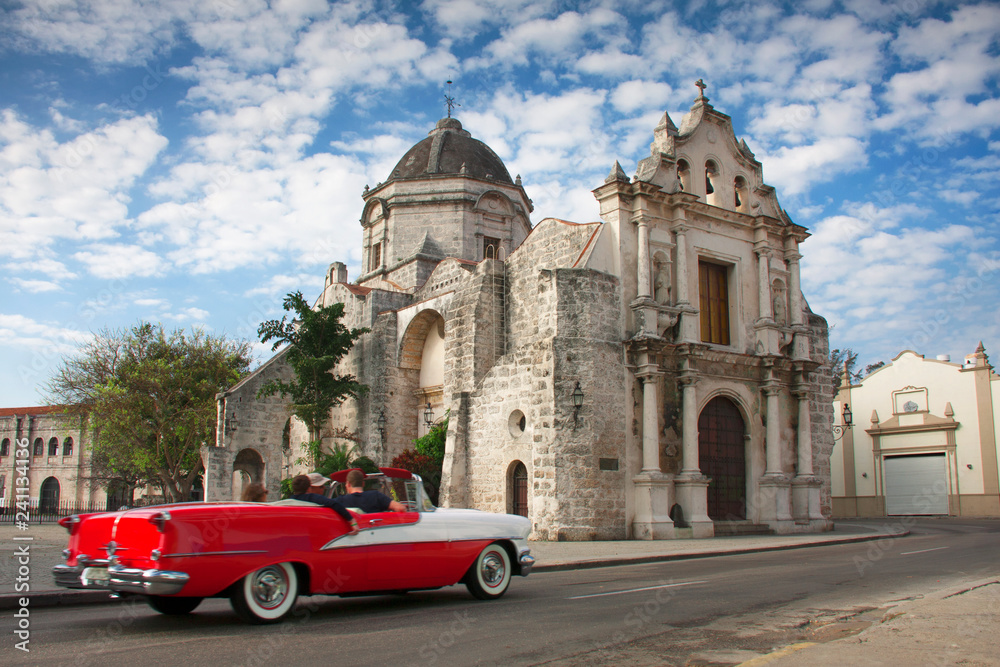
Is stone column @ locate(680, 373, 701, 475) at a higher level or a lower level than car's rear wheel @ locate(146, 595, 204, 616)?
higher

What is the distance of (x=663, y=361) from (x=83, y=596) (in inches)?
558

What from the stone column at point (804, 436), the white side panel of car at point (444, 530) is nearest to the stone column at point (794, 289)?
the stone column at point (804, 436)

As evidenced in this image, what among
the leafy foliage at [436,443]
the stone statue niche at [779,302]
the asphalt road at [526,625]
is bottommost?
the asphalt road at [526,625]

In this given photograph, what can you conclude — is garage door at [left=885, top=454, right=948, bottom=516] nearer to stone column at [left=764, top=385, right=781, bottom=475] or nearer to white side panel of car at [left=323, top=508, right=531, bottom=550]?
stone column at [left=764, top=385, right=781, bottom=475]

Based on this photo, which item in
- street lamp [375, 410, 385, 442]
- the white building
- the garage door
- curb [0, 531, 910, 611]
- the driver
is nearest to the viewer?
the driver

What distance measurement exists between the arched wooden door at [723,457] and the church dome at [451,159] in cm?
1467

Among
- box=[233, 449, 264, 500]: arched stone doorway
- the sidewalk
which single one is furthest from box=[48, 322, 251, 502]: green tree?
the sidewalk

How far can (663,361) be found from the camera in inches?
768

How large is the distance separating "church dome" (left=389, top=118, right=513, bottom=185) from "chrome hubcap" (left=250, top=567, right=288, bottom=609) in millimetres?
25785

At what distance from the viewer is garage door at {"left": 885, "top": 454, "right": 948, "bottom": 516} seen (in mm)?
35031

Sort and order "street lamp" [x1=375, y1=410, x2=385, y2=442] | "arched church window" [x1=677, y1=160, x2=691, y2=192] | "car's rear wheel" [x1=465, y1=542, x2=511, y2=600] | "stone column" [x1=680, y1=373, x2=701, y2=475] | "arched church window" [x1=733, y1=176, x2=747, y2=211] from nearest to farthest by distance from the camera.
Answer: "car's rear wheel" [x1=465, y1=542, x2=511, y2=600] < "stone column" [x1=680, y1=373, x2=701, y2=475] < "arched church window" [x1=677, y1=160, x2=691, y2=192] < "arched church window" [x1=733, y1=176, x2=747, y2=211] < "street lamp" [x1=375, y1=410, x2=385, y2=442]

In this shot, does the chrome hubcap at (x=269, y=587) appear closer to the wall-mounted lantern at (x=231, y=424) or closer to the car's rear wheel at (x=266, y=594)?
the car's rear wheel at (x=266, y=594)

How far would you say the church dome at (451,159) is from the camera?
31625 mm

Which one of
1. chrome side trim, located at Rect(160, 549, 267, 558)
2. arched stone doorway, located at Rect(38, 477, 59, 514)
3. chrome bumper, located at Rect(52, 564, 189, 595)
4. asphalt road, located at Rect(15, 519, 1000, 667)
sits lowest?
arched stone doorway, located at Rect(38, 477, 59, 514)
